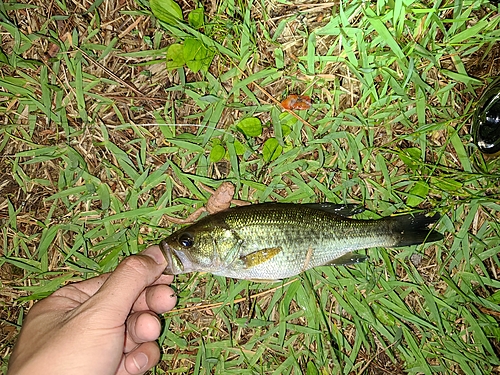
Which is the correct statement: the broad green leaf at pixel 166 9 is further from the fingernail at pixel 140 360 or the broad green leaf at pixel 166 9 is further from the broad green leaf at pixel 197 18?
the fingernail at pixel 140 360

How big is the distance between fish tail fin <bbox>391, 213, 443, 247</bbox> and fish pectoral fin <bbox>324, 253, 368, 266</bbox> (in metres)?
0.28

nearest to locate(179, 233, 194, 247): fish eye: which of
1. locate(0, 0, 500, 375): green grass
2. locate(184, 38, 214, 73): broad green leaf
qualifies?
locate(0, 0, 500, 375): green grass

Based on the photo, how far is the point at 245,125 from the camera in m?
3.36

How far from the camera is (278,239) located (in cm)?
300

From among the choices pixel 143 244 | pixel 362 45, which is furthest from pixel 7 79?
pixel 362 45

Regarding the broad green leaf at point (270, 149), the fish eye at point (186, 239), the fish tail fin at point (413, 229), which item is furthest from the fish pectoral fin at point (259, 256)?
the fish tail fin at point (413, 229)

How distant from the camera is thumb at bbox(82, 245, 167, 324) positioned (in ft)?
8.79

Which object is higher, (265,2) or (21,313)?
(265,2)

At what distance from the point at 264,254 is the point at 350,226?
0.70 meters

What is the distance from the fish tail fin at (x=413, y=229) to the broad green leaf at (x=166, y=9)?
2393 mm

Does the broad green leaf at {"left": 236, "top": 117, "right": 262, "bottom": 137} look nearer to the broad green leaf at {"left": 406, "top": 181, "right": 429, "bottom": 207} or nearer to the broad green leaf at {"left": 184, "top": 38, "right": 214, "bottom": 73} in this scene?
the broad green leaf at {"left": 184, "top": 38, "right": 214, "bottom": 73}

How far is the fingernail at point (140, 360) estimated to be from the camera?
10.7 ft

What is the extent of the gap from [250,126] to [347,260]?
1.32m

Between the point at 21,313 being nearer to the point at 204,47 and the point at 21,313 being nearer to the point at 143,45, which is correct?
the point at 143,45
